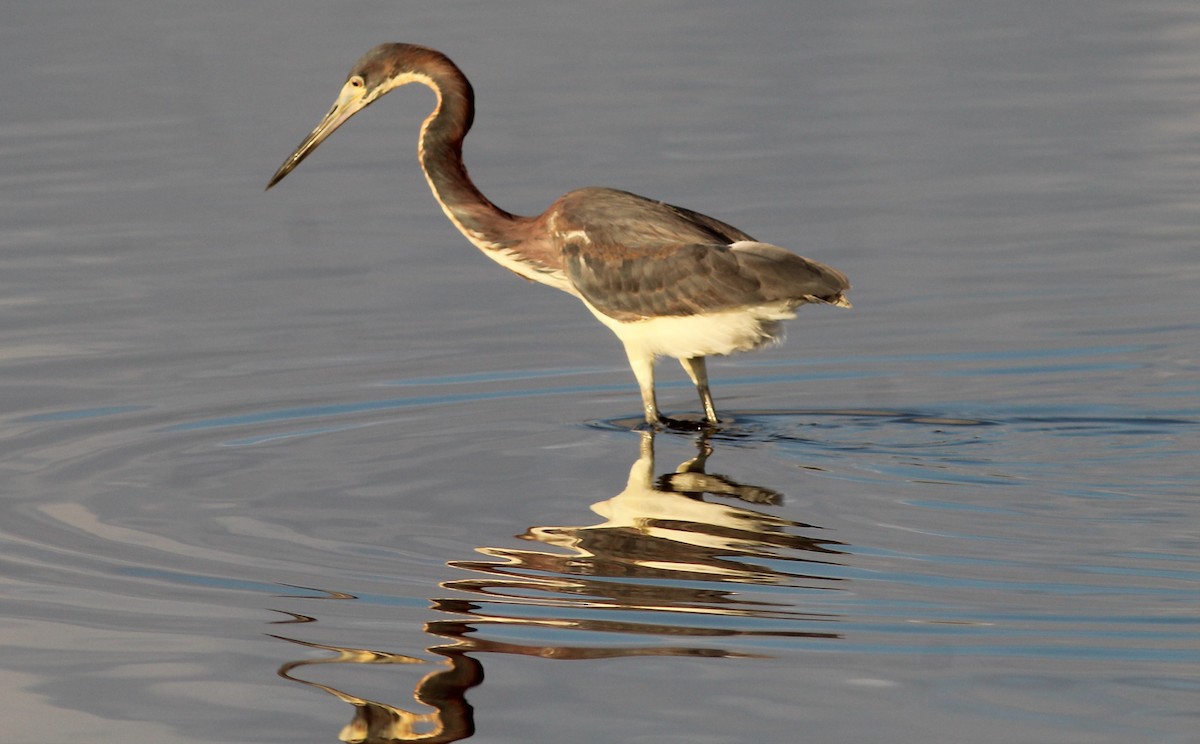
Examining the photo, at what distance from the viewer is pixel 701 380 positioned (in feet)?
32.7

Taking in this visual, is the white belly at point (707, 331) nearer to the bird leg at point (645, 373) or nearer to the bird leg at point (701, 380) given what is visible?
the bird leg at point (645, 373)

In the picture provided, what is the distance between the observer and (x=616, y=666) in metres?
6.34

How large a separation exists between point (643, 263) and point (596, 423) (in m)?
0.94

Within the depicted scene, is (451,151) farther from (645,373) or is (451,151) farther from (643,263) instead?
(645,373)

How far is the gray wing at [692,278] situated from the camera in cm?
908

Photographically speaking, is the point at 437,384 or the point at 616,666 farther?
the point at 437,384

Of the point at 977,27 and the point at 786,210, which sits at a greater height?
the point at 977,27

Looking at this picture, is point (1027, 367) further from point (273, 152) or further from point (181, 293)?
point (273, 152)

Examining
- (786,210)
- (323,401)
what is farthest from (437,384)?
(786,210)

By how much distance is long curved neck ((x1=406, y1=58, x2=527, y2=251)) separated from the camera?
10164 mm

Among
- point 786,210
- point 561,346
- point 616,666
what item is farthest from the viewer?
point 786,210

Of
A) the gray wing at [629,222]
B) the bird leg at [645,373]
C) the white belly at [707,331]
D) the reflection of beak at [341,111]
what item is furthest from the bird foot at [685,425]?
the reflection of beak at [341,111]

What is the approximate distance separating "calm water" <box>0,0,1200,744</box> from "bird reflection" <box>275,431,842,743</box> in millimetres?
21

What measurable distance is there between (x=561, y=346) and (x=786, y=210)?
115 inches
